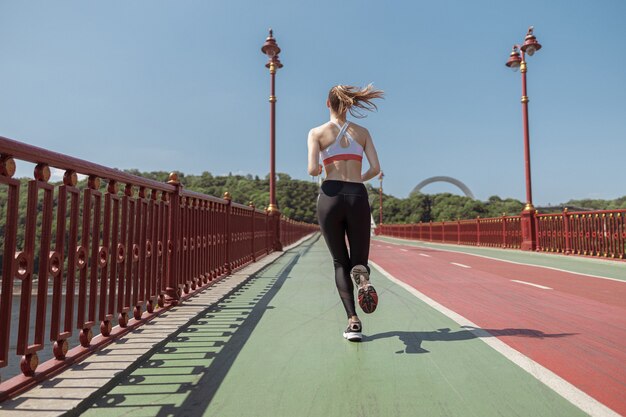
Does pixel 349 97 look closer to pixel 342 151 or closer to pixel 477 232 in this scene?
pixel 342 151

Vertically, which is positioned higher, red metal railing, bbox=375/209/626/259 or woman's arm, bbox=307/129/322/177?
woman's arm, bbox=307/129/322/177

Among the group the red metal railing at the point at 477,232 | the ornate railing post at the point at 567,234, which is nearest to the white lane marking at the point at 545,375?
the ornate railing post at the point at 567,234

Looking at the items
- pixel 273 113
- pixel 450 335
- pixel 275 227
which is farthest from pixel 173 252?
pixel 273 113

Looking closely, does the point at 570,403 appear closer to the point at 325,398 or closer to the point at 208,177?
the point at 325,398

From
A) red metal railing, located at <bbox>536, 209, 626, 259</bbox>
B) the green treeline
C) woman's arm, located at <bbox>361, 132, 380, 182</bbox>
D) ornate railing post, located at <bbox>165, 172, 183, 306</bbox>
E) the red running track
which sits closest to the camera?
the red running track

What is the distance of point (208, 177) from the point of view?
349 feet

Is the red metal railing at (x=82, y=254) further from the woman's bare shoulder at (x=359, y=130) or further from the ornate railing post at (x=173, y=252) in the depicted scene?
the woman's bare shoulder at (x=359, y=130)

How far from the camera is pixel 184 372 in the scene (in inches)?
109

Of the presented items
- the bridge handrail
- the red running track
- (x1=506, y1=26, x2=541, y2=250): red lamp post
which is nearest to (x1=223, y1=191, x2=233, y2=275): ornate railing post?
the red running track

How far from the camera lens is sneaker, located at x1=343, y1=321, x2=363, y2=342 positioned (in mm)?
3463

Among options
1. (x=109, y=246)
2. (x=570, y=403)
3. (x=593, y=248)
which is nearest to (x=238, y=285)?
(x=109, y=246)

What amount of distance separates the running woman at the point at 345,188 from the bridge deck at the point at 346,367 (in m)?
0.52

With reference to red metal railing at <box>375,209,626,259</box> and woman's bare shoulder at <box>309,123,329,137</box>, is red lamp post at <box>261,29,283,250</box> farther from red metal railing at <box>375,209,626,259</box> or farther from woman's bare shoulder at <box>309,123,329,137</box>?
woman's bare shoulder at <box>309,123,329,137</box>

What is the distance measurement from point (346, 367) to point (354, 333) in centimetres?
67
